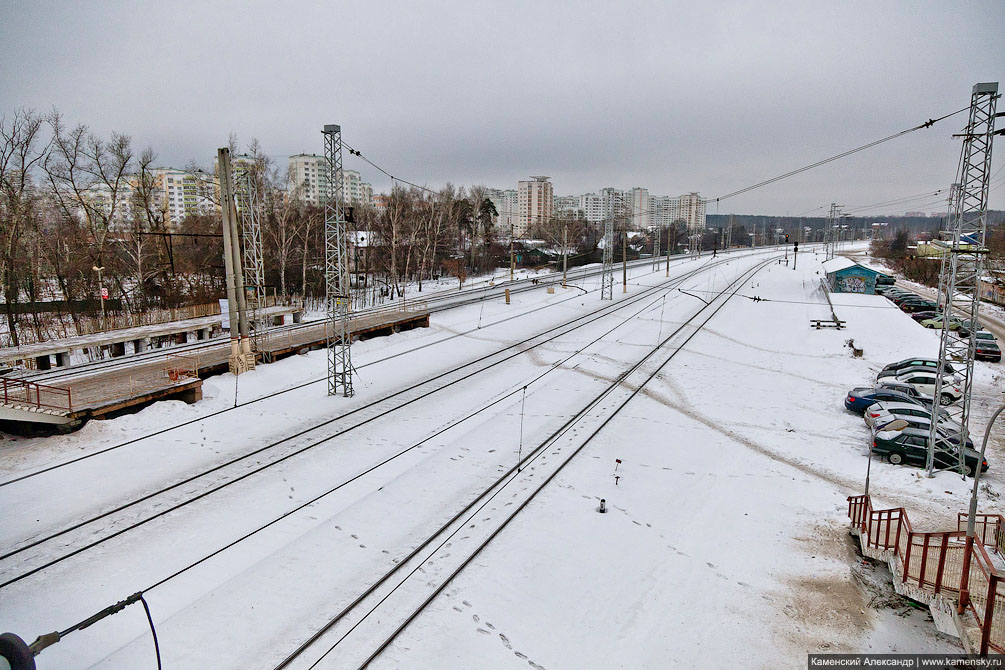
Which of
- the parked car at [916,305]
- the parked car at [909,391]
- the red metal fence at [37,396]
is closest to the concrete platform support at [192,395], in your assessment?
the red metal fence at [37,396]

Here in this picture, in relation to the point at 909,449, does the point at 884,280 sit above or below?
above

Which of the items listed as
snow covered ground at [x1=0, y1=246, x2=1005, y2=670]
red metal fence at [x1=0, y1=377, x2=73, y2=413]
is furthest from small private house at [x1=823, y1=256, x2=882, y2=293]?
red metal fence at [x1=0, y1=377, x2=73, y2=413]

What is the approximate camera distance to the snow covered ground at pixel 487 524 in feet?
28.7


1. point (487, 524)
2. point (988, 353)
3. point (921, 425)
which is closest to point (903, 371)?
point (921, 425)

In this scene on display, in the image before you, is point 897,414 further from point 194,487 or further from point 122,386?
point 122,386

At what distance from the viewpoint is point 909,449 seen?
16.2 metres

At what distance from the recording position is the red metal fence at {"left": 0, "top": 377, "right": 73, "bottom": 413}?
15227 millimetres

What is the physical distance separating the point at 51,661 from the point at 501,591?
6.83 m

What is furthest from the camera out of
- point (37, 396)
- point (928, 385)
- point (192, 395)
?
point (928, 385)

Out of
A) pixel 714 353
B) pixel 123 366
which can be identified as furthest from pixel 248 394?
Result: pixel 714 353

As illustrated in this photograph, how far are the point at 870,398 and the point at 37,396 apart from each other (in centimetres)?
2751

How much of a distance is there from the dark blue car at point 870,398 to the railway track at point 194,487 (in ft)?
49.7

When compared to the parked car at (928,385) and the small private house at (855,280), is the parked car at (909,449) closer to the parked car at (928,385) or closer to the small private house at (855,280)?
the parked car at (928,385)

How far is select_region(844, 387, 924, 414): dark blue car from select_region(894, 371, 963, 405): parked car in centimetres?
289
